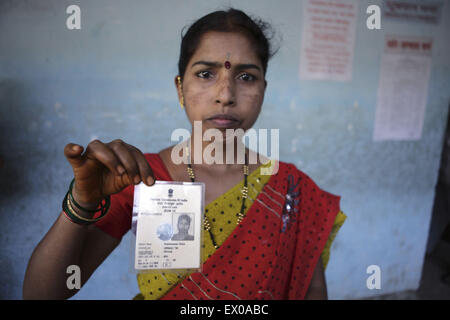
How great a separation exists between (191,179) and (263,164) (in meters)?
0.31

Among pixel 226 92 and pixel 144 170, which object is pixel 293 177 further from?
pixel 144 170

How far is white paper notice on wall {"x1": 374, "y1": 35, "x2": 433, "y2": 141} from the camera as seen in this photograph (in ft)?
6.48

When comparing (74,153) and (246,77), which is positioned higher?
(246,77)

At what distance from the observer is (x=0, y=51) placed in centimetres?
138

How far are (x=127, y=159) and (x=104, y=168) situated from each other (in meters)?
0.10

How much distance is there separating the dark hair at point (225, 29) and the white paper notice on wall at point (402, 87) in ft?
4.54

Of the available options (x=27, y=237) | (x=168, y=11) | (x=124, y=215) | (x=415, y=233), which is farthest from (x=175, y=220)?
(x=415, y=233)

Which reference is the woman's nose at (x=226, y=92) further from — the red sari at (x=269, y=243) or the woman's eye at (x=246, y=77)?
the red sari at (x=269, y=243)

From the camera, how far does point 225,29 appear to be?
904mm

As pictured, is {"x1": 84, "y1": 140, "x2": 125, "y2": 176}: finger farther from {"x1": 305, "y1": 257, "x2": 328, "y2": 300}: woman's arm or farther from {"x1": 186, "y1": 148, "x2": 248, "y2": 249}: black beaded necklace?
{"x1": 305, "y1": 257, "x2": 328, "y2": 300}: woman's arm

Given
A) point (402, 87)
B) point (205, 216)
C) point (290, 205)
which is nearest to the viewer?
point (205, 216)

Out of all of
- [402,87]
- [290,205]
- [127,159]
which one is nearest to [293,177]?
[290,205]

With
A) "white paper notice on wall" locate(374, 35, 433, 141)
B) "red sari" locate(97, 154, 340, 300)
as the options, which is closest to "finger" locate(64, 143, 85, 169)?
"red sari" locate(97, 154, 340, 300)
